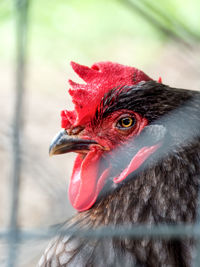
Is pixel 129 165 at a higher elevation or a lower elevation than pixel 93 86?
lower

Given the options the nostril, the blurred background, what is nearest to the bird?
the nostril

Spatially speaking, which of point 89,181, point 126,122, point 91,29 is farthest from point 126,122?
point 91,29

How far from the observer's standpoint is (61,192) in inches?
96.9

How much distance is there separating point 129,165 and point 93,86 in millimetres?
291

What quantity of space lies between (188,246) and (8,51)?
2.69m

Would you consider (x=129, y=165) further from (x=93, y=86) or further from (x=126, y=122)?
(x=93, y=86)

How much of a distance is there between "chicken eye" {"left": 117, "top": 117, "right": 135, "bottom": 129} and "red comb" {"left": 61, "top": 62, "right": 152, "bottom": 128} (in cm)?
9

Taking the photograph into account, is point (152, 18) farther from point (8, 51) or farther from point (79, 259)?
point (8, 51)

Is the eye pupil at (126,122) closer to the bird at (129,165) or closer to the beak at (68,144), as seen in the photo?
the bird at (129,165)

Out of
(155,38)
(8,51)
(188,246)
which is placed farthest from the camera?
(155,38)

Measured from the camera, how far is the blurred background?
2.53 metres

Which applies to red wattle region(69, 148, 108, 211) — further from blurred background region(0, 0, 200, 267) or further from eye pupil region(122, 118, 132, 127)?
blurred background region(0, 0, 200, 267)

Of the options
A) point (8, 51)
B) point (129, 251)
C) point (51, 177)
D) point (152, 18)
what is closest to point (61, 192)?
point (51, 177)

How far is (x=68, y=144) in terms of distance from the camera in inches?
53.2
